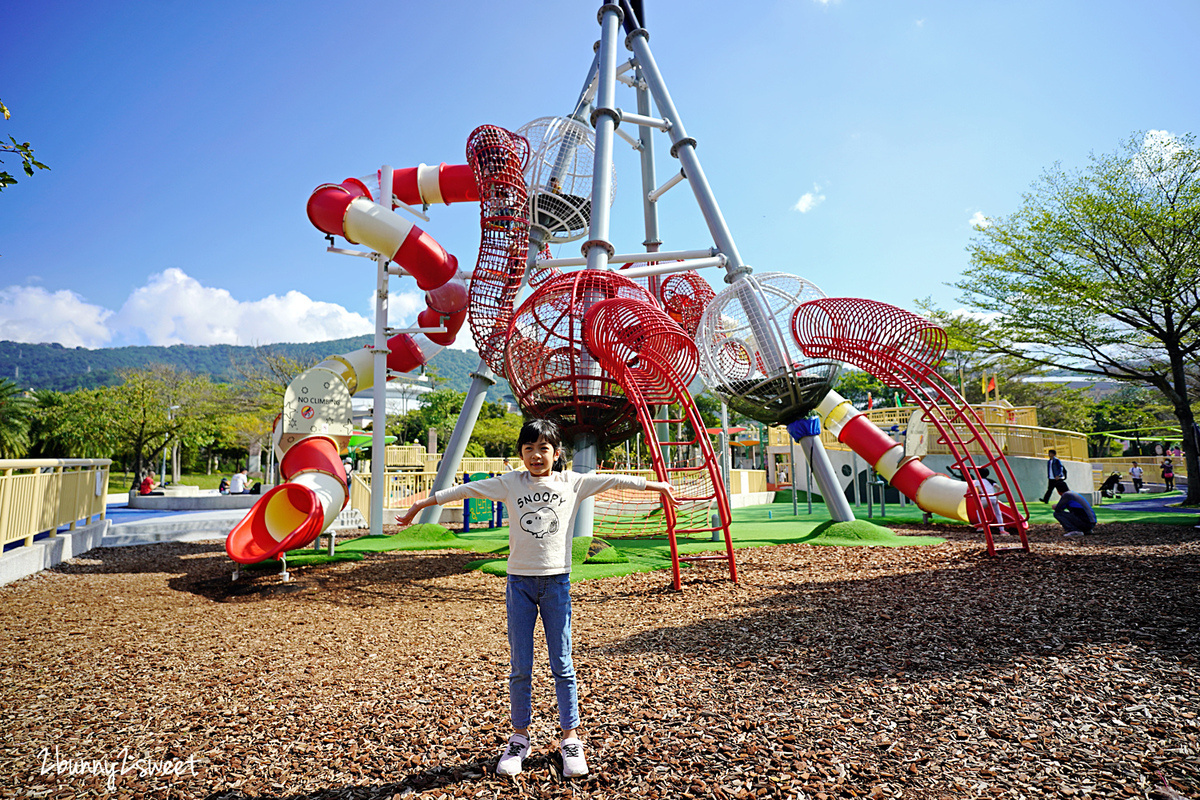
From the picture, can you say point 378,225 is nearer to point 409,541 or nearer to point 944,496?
point 409,541

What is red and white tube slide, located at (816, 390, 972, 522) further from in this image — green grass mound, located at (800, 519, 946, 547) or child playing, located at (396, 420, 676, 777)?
child playing, located at (396, 420, 676, 777)

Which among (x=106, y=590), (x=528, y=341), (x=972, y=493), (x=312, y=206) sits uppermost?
(x=312, y=206)

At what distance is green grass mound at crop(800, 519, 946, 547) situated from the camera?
383 inches

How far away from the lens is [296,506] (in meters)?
8.92

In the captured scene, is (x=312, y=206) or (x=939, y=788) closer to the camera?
(x=939, y=788)

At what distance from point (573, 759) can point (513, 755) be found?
28cm

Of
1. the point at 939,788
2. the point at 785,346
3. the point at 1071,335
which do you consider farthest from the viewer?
the point at 1071,335

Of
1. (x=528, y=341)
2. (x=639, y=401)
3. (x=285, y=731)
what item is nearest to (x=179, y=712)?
(x=285, y=731)

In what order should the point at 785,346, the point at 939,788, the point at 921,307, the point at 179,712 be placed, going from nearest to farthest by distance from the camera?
1. the point at 939,788
2. the point at 179,712
3. the point at 785,346
4. the point at 921,307

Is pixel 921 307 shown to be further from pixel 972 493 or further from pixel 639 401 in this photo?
pixel 639 401

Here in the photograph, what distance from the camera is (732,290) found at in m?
10.8

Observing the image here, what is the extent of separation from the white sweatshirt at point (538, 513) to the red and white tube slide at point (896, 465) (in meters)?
8.59

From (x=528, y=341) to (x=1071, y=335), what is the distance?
17078 mm

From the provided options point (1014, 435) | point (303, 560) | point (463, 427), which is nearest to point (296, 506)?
point (303, 560)
